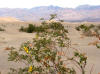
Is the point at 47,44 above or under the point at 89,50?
above

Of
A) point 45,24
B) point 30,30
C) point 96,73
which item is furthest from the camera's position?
point 30,30

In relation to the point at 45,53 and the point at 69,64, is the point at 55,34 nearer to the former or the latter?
the point at 45,53

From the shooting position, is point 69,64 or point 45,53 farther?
point 69,64

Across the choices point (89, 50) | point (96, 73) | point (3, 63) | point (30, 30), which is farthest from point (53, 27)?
point (30, 30)

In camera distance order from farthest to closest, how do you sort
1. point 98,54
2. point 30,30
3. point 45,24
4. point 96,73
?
point 30,30 < point 98,54 < point 96,73 < point 45,24

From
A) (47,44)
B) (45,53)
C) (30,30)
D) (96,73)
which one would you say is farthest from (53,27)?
(30,30)

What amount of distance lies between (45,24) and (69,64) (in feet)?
6.64

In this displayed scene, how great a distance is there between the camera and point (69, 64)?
6.37 meters

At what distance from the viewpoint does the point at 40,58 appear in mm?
3639

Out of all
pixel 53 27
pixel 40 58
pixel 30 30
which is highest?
pixel 53 27

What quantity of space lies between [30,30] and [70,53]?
14.5m

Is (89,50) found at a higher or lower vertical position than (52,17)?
lower

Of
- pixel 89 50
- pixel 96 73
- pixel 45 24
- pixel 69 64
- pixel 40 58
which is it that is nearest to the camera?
pixel 40 58

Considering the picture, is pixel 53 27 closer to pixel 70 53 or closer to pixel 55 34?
pixel 55 34
